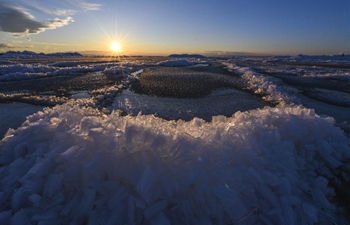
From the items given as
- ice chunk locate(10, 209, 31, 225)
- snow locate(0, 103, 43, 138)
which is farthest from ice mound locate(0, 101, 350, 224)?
snow locate(0, 103, 43, 138)

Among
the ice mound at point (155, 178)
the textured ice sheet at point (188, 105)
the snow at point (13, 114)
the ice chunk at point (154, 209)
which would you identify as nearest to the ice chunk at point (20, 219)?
the ice mound at point (155, 178)

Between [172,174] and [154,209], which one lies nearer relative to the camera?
[154,209]

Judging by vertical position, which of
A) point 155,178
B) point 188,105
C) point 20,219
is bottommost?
point 188,105

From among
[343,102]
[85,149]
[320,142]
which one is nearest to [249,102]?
[343,102]

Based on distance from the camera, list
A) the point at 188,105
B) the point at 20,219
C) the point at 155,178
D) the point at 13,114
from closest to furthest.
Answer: the point at 20,219 < the point at 155,178 < the point at 13,114 < the point at 188,105

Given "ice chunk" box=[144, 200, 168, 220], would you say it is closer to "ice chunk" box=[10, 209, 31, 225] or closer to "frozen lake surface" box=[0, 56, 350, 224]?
"frozen lake surface" box=[0, 56, 350, 224]

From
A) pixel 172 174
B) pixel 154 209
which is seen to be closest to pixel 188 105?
pixel 172 174

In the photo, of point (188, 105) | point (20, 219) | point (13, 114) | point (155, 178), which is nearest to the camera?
point (20, 219)

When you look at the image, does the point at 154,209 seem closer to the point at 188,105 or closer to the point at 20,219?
the point at 20,219
